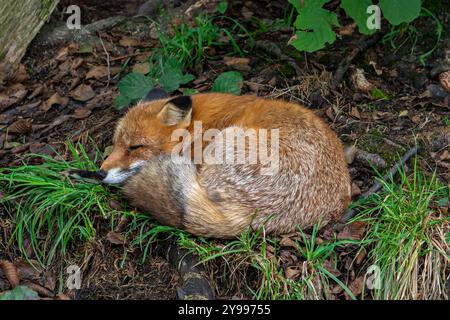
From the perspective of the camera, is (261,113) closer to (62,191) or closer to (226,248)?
(226,248)

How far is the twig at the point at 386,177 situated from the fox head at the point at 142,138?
1.26m

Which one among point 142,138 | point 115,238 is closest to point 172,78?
point 142,138

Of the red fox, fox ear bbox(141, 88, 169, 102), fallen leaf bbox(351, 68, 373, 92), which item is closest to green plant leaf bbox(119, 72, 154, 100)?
fox ear bbox(141, 88, 169, 102)

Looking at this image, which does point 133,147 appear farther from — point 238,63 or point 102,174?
point 238,63

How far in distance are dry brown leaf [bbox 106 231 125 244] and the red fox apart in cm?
25

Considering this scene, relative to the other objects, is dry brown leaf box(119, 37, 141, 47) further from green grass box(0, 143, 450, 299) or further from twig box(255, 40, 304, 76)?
green grass box(0, 143, 450, 299)

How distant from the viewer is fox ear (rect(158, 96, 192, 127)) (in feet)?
13.1

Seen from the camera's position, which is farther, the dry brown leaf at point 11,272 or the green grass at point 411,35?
the green grass at point 411,35

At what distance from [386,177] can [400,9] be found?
1166 mm

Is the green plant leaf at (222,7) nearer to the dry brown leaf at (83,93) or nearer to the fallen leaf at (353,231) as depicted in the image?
the dry brown leaf at (83,93)

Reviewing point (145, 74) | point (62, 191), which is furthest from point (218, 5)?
point (62, 191)

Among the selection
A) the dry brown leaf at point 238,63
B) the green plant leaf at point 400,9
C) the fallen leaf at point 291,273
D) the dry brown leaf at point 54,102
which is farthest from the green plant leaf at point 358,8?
the dry brown leaf at point 54,102

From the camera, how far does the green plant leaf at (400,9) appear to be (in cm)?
416
